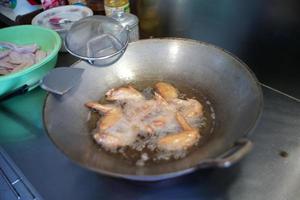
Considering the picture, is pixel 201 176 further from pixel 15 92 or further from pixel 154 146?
→ pixel 15 92

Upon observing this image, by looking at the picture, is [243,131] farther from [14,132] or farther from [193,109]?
[14,132]

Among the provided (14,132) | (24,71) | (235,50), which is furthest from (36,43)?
(235,50)

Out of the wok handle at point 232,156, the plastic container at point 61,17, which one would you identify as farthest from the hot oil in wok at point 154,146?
the plastic container at point 61,17

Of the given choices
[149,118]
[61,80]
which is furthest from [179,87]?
[61,80]

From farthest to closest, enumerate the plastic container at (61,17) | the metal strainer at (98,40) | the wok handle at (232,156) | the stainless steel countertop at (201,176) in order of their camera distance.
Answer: the plastic container at (61,17)
the metal strainer at (98,40)
the stainless steel countertop at (201,176)
the wok handle at (232,156)

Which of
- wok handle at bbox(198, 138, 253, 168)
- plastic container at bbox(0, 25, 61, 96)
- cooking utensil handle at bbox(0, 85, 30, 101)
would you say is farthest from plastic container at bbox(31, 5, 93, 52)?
wok handle at bbox(198, 138, 253, 168)

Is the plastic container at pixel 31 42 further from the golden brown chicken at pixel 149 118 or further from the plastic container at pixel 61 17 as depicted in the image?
the golden brown chicken at pixel 149 118
